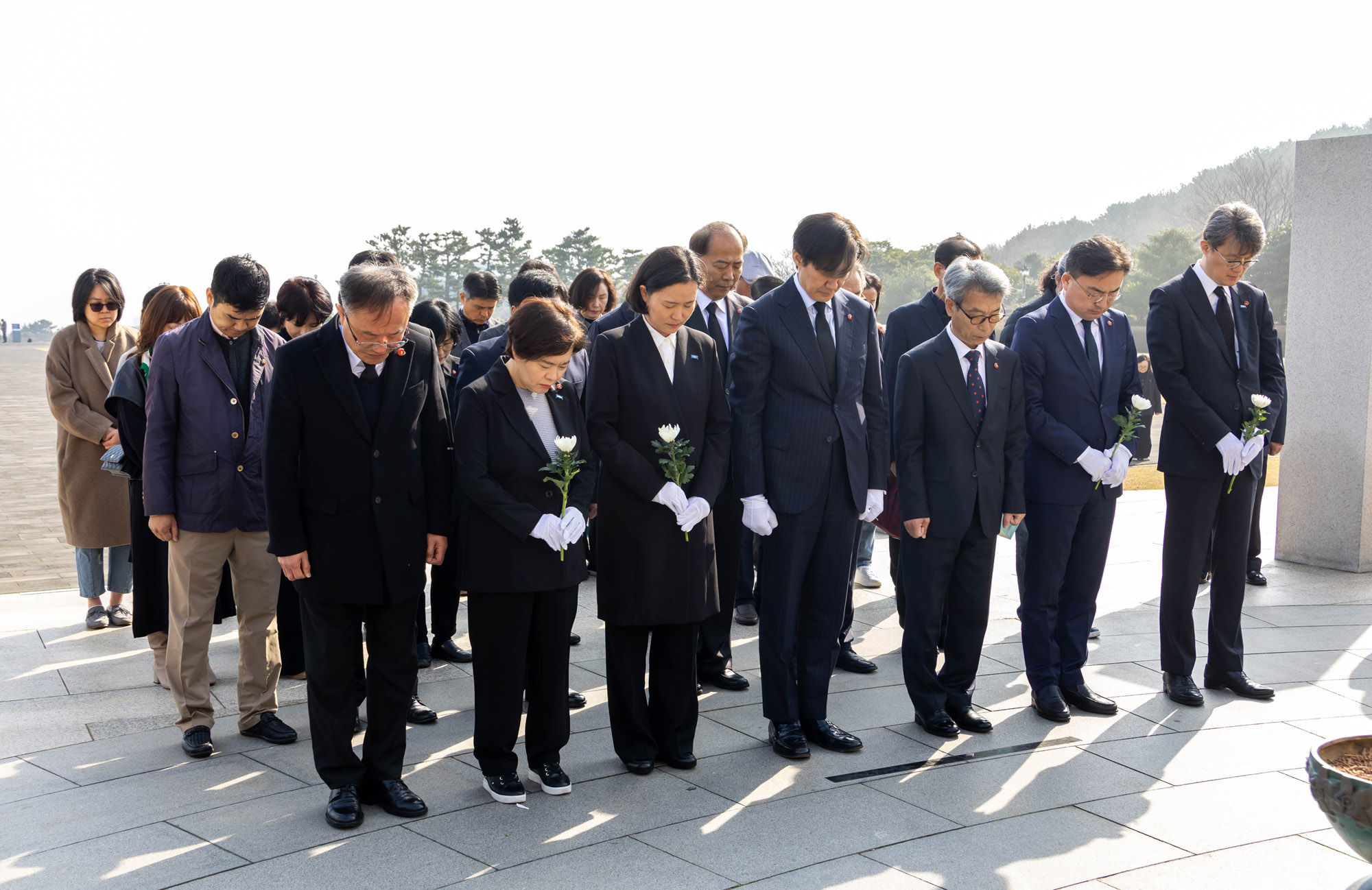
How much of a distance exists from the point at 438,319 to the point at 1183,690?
157 inches

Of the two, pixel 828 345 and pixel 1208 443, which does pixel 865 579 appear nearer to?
pixel 1208 443

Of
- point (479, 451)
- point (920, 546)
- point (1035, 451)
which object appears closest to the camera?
point (479, 451)

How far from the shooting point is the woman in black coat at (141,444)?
4852 mm

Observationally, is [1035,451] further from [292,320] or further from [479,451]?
[292,320]

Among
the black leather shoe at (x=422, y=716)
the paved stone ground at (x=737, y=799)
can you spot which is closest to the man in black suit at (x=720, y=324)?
the paved stone ground at (x=737, y=799)

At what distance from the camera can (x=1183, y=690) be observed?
5.02 meters

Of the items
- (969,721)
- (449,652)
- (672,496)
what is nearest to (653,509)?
(672,496)

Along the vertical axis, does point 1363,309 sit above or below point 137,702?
above

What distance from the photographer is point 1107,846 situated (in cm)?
354

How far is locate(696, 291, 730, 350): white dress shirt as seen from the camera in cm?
528

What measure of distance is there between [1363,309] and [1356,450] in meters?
0.99

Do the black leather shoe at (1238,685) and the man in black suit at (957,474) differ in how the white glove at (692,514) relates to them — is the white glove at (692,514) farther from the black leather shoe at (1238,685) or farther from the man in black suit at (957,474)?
the black leather shoe at (1238,685)

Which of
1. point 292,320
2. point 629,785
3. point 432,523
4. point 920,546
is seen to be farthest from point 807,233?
point 292,320

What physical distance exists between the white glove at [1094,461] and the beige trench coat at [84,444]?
5.09 m
